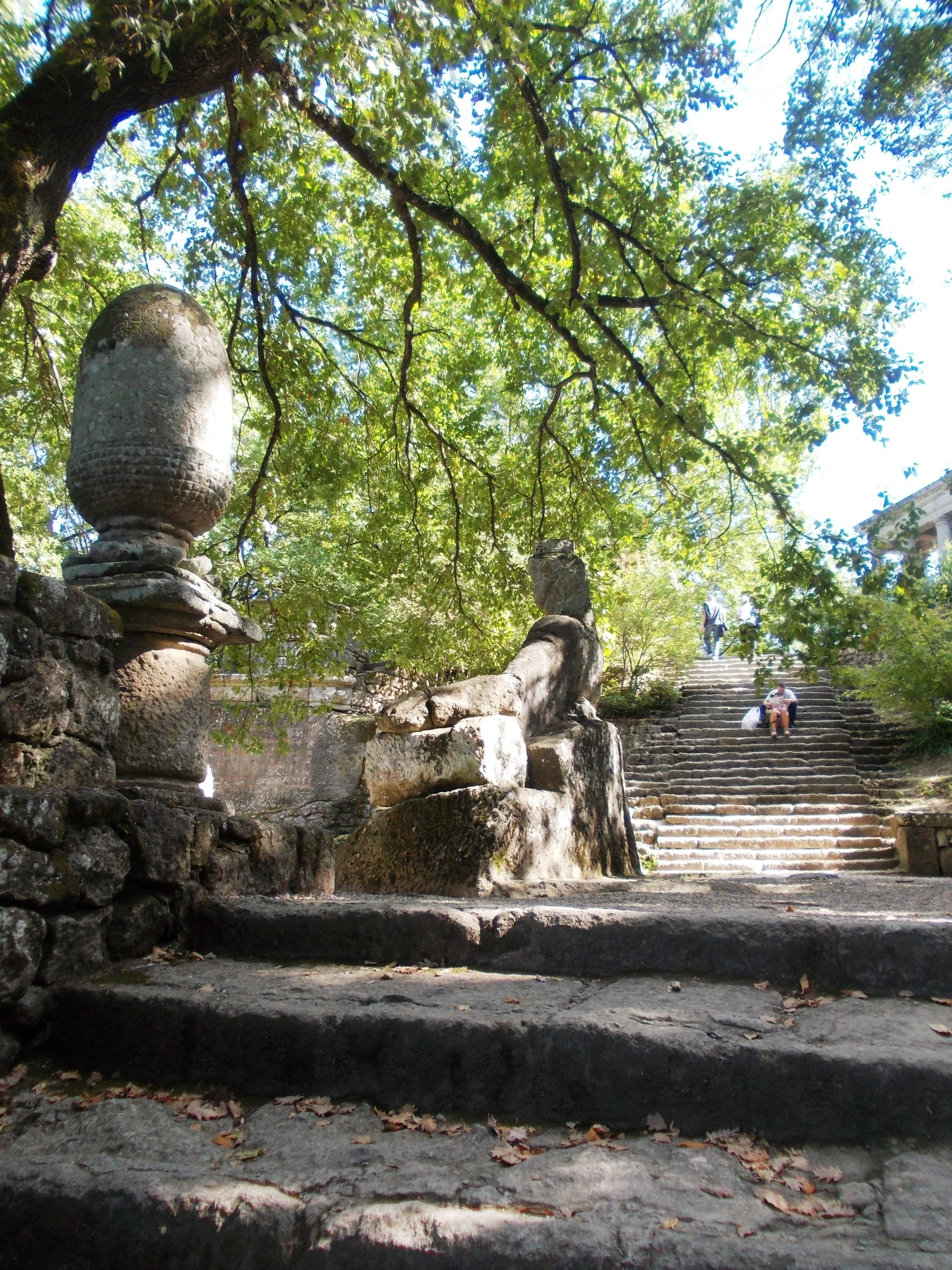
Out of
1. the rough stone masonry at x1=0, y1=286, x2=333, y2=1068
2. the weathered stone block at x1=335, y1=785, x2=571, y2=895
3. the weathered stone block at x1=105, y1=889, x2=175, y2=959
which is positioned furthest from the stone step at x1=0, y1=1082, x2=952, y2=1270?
the weathered stone block at x1=335, y1=785, x2=571, y2=895

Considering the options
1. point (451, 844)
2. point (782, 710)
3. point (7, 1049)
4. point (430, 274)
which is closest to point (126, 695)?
point (7, 1049)

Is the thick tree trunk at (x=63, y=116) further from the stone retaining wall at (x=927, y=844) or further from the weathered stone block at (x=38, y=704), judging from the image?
the stone retaining wall at (x=927, y=844)

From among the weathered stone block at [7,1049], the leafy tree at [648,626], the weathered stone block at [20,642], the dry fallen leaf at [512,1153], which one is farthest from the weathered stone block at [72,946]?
the leafy tree at [648,626]

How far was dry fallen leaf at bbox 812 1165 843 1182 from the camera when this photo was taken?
1.71 m

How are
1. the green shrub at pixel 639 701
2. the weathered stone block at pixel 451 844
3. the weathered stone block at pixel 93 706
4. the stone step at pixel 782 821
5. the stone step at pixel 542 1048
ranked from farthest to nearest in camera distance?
Result: the green shrub at pixel 639 701 → the stone step at pixel 782 821 → the weathered stone block at pixel 451 844 → the weathered stone block at pixel 93 706 → the stone step at pixel 542 1048

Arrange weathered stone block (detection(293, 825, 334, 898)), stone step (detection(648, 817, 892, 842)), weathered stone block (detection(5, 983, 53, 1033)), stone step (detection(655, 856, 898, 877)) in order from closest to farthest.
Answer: weathered stone block (detection(5, 983, 53, 1033))
weathered stone block (detection(293, 825, 334, 898))
stone step (detection(655, 856, 898, 877))
stone step (detection(648, 817, 892, 842))

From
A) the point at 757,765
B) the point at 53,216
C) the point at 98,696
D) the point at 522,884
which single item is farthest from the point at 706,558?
the point at 98,696

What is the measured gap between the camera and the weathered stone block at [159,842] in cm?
286

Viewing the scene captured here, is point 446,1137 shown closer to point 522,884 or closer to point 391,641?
point 522,884

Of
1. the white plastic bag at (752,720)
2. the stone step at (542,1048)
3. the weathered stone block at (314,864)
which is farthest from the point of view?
the white plastic bag at (752,720)

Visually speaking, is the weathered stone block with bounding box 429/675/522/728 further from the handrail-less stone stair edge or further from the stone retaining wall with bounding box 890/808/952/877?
the stone retaining wall with bounding box 890/808/952/877

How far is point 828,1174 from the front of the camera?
172 centimetres

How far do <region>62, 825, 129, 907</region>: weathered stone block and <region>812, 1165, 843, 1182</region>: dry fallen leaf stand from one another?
1.99m

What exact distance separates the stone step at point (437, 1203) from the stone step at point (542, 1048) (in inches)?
3.3
